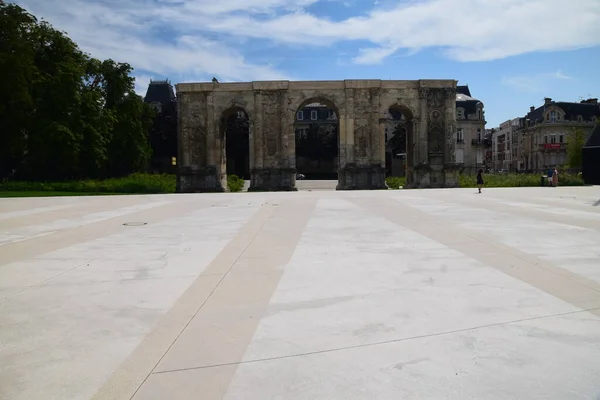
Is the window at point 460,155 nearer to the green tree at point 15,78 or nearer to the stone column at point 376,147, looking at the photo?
the stone column at point 376,147

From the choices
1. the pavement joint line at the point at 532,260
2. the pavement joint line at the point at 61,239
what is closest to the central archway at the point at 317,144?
the pavement joint line at the point at 61,239

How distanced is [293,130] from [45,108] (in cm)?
2143

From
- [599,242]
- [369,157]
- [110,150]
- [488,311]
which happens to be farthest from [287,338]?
[110,150]

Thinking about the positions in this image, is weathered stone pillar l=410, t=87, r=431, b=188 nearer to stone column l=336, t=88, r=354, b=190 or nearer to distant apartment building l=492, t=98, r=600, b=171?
stone column l=336, t=88, r=354, b=190

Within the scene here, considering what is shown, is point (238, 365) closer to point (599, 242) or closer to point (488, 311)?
point (488, 311)

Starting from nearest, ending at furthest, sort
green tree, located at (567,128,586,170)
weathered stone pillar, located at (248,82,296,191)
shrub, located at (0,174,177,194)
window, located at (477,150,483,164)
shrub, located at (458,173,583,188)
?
shrub, located at (0,174,177,194) → shrub, located at (458,173,583,188) → weathered stone pillar, located at (248,82,296,191) → green tree, located at (567,128,586,170) → window, located at (477,150,483,164)

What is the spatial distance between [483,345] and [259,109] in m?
35.4

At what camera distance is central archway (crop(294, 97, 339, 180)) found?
75.9 meters

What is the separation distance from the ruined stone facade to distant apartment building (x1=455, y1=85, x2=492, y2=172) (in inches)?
1421

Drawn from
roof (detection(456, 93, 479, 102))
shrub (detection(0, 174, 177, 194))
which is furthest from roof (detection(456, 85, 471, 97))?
shrub (detection(0, 174, 177, 194))

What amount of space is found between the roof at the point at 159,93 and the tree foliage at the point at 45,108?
26530 mm

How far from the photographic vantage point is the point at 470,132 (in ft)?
240

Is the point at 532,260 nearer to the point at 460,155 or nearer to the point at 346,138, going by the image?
the point at 346,138

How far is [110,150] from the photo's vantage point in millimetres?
52969
